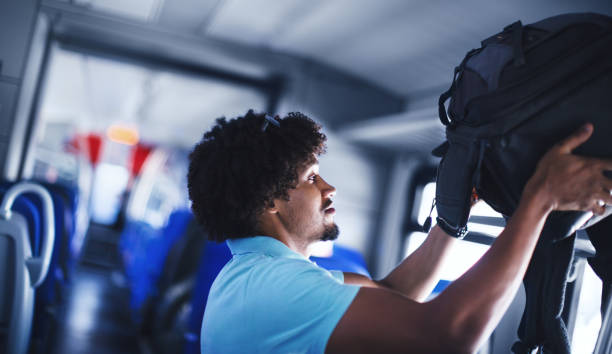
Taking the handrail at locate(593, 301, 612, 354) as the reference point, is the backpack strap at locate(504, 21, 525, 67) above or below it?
above

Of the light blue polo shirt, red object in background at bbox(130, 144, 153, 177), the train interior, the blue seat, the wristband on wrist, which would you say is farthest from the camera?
red object in background at bbox(130, 144, 153, 177)

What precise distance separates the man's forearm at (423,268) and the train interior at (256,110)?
1.00 feet

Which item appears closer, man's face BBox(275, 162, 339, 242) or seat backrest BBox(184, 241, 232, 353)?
man's face BBox(275, 162, 339, 242)

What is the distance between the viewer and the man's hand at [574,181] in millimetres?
945

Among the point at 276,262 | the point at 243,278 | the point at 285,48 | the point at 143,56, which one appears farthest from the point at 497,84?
the point at 143,56

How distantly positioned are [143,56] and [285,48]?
1347mm

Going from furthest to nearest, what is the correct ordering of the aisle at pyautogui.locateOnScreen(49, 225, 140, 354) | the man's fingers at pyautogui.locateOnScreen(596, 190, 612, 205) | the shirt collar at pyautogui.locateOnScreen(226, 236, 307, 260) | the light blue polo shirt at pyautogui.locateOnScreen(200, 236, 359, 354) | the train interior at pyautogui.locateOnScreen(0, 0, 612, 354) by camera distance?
the aisle at pyautogui.locateOnScreen(49, 225, 140, 354) < the train interior at pyautogui.locateOnScreen(0, 0, 612, 354) < the shirt collar at pyautogui.locateOnScreen(226, 236, 307, 260) < the light blue polo shirt at pyautogui.locateOnScreen(200, 236, 359, 354) < the man's fingers at pyautogui.locateOnScreen(596, 190, 612, 205)

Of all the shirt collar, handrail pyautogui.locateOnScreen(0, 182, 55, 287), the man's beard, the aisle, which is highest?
the man's beard

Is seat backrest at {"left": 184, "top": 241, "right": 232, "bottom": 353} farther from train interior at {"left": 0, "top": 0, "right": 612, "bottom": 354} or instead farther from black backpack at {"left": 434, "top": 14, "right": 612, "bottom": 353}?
black backpack at {"left": 434, "top": 14, "right": 612, "bottom": 353}

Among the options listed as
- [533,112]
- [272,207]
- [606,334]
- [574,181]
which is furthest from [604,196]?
[272,207]

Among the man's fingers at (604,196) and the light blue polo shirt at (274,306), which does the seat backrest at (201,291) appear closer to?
the light blue polo shirt at (274,306)

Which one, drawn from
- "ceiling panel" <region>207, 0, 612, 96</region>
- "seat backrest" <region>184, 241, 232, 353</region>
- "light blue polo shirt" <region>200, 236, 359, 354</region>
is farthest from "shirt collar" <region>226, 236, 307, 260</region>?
"ceiling panel" <region>207, 0, 612, 96</region>

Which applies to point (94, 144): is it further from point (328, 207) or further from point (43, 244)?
point (328, 207)

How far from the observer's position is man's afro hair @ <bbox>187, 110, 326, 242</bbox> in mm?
1490
